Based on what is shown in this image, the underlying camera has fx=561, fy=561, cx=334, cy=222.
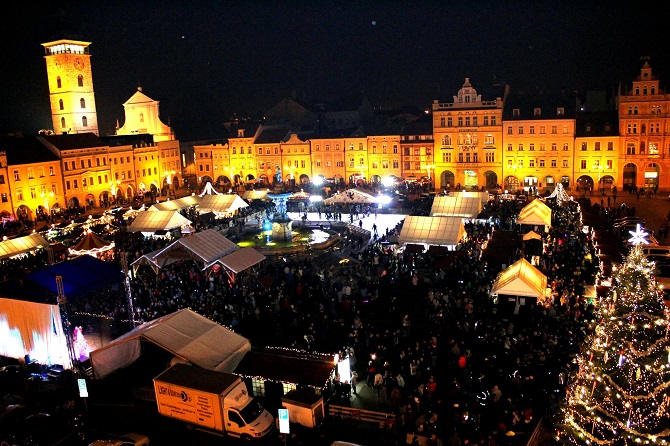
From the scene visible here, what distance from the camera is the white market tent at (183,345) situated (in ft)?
51.1

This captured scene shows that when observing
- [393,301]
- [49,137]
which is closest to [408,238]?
[393,301]

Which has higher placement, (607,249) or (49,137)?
(49,137)

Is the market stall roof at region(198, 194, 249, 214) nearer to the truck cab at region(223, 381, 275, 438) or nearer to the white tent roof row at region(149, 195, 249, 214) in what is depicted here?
the white tent roof row at region(149, 195, 249, 214)

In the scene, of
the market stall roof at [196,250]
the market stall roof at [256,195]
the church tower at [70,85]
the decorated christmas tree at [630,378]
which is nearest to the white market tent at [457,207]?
the market stall roof at [196,250]

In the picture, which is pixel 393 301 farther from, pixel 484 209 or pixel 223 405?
pixel 484 209

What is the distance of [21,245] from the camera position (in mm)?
31547

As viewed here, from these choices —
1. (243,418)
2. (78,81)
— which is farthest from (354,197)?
(78,81)

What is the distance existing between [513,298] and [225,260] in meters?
12.5

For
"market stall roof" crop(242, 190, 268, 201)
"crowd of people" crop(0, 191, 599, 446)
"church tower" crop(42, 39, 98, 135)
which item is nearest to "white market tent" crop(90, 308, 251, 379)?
"crowd of people" crop(0, 191, 599, 446)

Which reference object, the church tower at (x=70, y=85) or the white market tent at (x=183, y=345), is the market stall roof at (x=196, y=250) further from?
the church tower at (x=70, y=85)

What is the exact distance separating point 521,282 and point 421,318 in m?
3.75

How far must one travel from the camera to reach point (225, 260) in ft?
83.3

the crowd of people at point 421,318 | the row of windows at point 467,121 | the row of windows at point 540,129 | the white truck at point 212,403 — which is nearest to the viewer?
the white truck at point 212,403

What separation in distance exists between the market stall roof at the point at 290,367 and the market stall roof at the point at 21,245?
21039 mm
